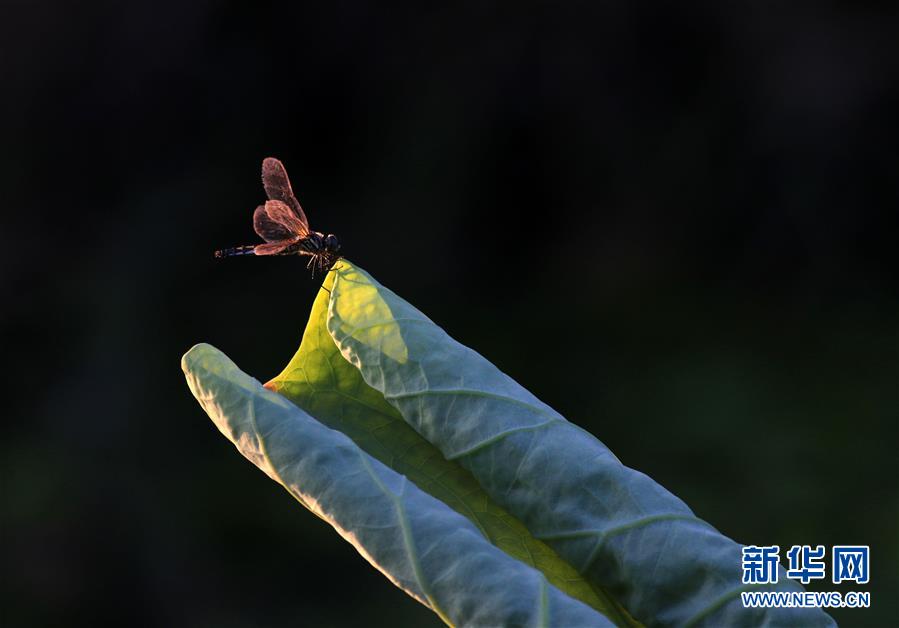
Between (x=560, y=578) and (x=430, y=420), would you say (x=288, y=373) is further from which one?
(x=560, y=578)

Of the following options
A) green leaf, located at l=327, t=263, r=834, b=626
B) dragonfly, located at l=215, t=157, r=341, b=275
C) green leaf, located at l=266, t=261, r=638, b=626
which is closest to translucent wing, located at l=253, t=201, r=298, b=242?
dragonfly, located at l=215, t=157, r=341, b=275

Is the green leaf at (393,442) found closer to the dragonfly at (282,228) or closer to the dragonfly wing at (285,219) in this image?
the dragonfly at (282,228)

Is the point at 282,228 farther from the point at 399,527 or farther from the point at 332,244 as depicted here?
the point at 399,527

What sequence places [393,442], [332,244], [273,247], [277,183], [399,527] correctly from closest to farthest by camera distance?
[399,527] → [393,442] → [332,244] → [273,247] → [277,183]

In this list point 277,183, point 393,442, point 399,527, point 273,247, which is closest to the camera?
point 399,527

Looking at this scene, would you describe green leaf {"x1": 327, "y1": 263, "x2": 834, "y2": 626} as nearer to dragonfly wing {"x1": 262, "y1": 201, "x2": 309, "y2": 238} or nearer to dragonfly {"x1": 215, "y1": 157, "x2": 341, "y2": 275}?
dragonfly {"x1": 215, "y1": 157, "x2": 341, "y2": 275}

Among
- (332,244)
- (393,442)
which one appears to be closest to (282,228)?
(332,244)

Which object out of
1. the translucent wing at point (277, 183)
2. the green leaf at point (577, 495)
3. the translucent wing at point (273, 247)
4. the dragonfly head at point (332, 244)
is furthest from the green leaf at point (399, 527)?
the translucent wing at point (277, 183)
